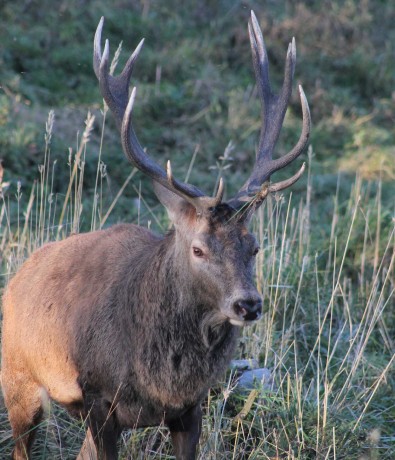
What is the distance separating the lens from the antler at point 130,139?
409 cm

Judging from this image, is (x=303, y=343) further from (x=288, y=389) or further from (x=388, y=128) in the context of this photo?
(x=388, y=128)

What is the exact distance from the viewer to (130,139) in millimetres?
4250

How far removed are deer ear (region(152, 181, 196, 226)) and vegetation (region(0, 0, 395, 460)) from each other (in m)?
0.94

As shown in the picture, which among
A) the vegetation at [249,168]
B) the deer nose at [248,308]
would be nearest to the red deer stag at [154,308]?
the deer nose at [248,308]

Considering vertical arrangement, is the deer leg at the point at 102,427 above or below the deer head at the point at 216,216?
below

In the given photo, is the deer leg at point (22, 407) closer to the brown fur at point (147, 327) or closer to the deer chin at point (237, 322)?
the brown fur at point (147, 327)

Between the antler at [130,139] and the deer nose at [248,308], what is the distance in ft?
1.60

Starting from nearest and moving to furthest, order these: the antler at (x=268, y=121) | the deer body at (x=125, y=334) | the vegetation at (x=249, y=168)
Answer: the deer body at (x=125, y=334), the antler at (x=268, y=121), the vegetation at (x=249, y=168)

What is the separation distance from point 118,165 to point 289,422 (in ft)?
15.2

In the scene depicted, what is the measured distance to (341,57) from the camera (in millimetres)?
12516

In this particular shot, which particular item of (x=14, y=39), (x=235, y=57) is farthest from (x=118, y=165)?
(x=235, y=57)

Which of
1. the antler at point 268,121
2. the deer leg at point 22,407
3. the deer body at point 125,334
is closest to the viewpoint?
the deer body at point 125,334

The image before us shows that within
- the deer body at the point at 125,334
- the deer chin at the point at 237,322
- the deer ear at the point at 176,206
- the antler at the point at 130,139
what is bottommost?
the deer body at the point at 125,334

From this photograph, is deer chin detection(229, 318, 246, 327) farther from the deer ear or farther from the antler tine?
the antler tine
